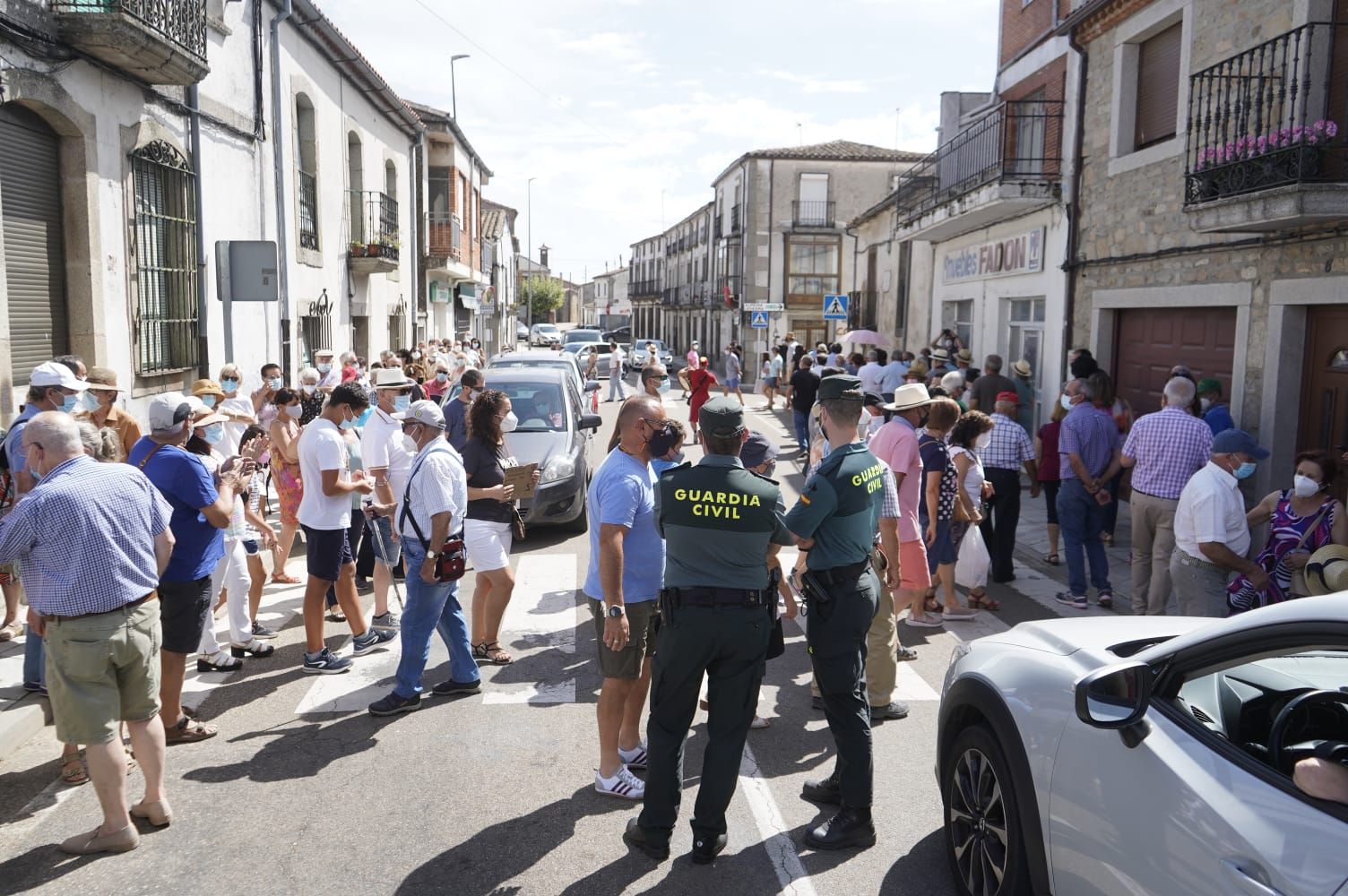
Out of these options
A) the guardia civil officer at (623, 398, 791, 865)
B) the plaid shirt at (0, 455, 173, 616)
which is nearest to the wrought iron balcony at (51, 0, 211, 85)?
the plaid shirt at (0, 455, 173, 616)

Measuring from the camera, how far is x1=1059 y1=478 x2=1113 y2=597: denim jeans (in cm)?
833

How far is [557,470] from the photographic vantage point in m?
10.0

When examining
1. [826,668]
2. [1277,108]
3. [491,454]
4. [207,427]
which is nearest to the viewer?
[826,668]

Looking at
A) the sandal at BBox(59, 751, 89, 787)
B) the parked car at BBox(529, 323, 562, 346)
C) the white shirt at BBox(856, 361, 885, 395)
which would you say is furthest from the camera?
the parked car at BBox(529, 323, 562, 346)

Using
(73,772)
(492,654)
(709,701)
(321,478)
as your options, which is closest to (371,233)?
(321,478)

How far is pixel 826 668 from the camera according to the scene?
4.20 metres

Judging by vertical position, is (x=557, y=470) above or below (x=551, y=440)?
below

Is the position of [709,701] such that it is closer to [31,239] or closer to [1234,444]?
[1234,444]

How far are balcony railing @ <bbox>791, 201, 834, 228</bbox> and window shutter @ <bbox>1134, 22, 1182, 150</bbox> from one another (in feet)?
115

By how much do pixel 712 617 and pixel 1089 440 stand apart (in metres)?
5.70

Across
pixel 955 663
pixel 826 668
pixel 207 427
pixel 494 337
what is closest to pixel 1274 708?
pixel 955 663

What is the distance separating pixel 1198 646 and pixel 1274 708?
1.28 ft

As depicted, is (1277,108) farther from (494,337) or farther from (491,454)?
(494,337)

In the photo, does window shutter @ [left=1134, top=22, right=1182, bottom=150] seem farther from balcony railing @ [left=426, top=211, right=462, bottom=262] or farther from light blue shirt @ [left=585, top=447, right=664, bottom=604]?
balcony railing @ [left=426, top=211, right=462, bottom=262]
